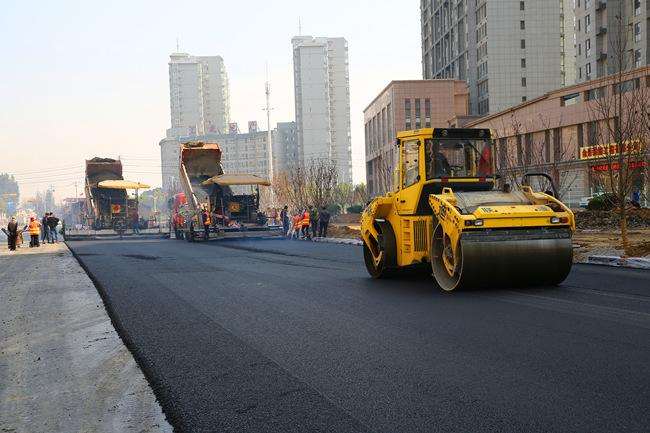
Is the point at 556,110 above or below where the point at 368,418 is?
above

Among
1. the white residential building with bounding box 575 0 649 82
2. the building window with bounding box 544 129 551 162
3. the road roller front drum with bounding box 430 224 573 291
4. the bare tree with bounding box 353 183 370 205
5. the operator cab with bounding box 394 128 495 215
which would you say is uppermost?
the white residential building with bounding box 575 0 649 82

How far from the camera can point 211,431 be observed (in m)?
4.27

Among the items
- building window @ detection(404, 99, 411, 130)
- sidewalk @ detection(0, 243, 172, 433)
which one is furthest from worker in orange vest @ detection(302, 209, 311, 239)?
building window @ detection(404, 99, 411, 130)

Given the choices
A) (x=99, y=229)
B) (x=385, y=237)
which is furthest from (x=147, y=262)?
(x=99, y=229)

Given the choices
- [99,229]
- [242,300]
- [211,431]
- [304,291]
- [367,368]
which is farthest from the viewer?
[99,229]

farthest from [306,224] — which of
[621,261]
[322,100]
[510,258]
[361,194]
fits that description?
[322,100]

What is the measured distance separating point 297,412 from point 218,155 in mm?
28235

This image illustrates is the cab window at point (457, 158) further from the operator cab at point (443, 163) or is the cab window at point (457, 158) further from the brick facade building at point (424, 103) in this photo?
the brick facade building at point (424, 103)

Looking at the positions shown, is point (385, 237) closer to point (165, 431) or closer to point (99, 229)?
point (165, 431)

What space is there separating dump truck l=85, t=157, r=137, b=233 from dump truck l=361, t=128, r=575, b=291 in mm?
27349

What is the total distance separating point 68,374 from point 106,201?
3346 cm

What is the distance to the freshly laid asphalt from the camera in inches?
175

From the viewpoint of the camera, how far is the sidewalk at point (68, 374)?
4668mm

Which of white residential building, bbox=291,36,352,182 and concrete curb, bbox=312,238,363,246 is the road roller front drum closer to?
concrete curb, bbox=312,238,363,246
